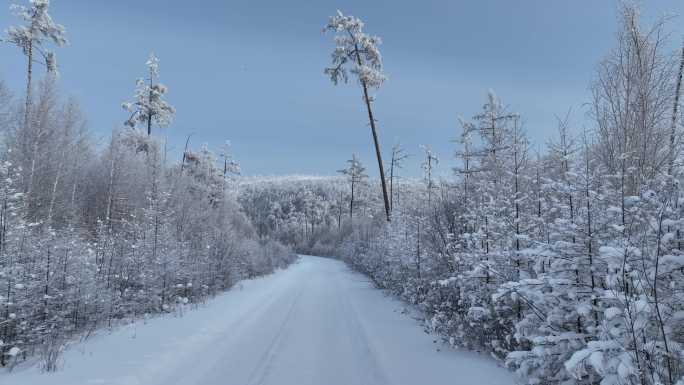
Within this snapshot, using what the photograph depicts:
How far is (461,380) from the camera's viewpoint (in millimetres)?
4562

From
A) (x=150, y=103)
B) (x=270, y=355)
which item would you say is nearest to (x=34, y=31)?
(x=150, y=103)

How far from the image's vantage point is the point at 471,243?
661cm

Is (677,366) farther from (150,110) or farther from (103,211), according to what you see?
(150,110)

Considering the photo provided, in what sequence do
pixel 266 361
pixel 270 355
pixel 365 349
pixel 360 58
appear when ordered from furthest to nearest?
pixel 360 58, pixel 365 349, pixel 270 355, pixel 266 361

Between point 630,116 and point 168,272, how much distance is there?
1246 centimetres

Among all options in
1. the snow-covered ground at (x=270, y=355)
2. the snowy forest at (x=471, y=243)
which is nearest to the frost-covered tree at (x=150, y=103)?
the snowy forest at (x=471, y=243)

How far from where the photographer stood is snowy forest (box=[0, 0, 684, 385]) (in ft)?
9.23

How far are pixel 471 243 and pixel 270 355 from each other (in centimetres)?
397

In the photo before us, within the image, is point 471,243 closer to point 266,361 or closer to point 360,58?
point 266,361

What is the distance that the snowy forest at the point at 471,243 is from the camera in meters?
2.81

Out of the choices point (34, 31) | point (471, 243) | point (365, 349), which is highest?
point (34, 31)

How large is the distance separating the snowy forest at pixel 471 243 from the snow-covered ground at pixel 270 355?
420mm

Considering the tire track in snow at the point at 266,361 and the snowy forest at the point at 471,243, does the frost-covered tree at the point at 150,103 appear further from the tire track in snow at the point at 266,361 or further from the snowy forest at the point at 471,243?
the tire track in snow at the point at 266,361

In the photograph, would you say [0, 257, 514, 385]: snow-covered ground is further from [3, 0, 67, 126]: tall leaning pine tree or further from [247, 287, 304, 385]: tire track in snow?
[3, 0, 67, 126]: tall leaning pine tree
